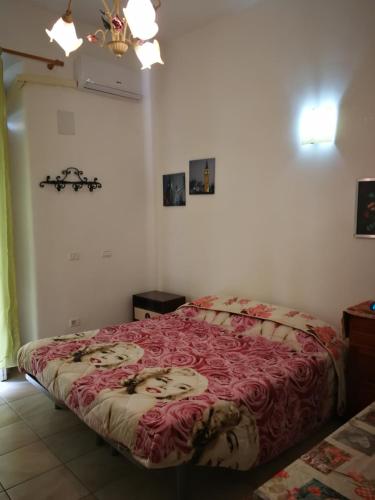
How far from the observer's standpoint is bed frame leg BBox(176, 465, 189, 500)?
1.73 metres

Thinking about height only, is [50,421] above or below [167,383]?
below

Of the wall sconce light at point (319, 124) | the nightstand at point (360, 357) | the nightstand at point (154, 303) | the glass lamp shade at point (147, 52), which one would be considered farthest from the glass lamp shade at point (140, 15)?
the nightstand at point (154, 303)

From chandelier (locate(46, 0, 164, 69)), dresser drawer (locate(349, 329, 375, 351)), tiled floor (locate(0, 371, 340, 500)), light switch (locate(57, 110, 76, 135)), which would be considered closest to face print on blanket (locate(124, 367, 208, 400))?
tiled floor (locate(0, 371, 340, 500))

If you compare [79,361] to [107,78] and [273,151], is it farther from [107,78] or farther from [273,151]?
[107,78]

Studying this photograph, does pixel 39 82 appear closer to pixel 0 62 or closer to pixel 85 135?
pixel 0 62

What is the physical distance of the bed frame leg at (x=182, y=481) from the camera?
173 cm

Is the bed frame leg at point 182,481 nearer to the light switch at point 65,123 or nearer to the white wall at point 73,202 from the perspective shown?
the white wall at point 73,202

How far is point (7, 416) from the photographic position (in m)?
2.75

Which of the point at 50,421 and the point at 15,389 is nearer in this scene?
the point at 50,421

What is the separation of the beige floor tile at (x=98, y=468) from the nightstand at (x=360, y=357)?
153 cm

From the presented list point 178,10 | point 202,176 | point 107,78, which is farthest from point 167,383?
point 178,10

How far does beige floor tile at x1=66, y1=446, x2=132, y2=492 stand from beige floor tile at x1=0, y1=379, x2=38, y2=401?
108 centimetres

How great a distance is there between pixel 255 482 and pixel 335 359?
3.08 feet

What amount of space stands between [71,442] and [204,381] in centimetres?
103
